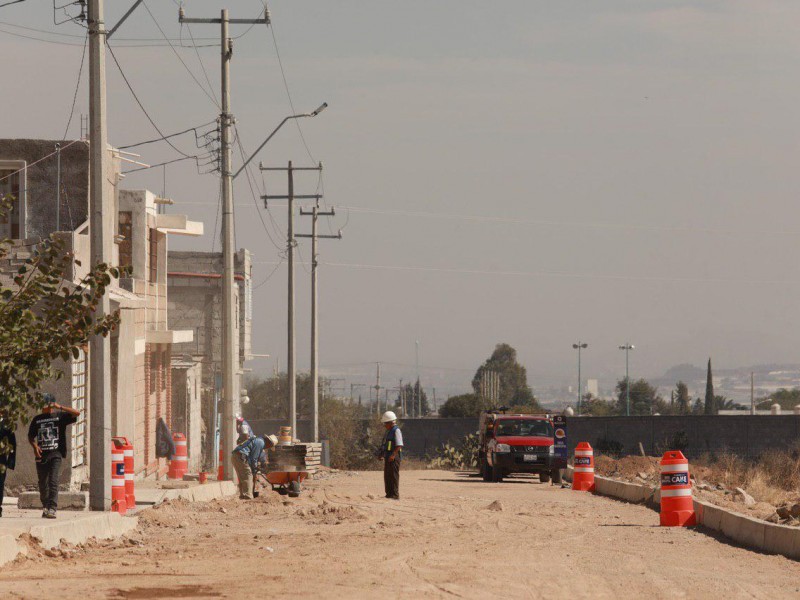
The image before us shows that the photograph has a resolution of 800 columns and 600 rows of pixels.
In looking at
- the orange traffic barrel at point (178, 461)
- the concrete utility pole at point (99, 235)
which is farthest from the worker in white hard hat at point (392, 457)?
the orange traffic barrel at point (178, 461)

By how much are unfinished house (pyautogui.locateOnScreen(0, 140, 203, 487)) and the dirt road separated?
544 centimetres

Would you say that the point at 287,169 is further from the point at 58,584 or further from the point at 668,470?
the point at 58,584

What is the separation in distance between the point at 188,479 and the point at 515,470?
367 inches

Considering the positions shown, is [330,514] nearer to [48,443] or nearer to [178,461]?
[48,443]

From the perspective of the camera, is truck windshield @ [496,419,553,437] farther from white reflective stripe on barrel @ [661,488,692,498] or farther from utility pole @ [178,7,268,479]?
white reflective stripe on barrel @ [661,488,692,498]

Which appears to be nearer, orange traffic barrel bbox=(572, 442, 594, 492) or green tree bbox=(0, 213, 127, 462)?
green tree bbox=(0, 213, 127, 462)

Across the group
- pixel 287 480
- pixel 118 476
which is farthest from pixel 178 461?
pixel 118 476

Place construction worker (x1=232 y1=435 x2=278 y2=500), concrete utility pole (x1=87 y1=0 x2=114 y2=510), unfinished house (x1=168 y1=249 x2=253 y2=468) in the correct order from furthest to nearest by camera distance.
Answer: unfinished house (x1=168 y1=249 x2=253 y2=468)
construction worker (x1=232 y1=435 x2=278 y2=500)
concrete utility pole (x1=87 y1=0 x2=114 y2=510)

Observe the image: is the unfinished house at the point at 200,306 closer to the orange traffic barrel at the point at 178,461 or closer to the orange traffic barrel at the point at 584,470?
the orange traffic barrel at the point at 178,461

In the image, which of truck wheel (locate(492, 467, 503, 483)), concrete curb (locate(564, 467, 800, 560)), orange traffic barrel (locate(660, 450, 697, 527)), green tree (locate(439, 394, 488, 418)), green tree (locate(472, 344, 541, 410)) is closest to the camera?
concrete curb (locate(564, 467, 800, 560))

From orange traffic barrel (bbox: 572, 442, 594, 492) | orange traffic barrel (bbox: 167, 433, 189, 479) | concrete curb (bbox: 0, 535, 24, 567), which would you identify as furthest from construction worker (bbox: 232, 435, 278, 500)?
orange traffic barrel (bbox: 167, 433, 189, 479)

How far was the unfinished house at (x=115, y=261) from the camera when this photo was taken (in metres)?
26.6

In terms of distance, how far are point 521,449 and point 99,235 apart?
2114 centimetres

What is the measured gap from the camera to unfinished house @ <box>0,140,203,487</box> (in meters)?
26.6
